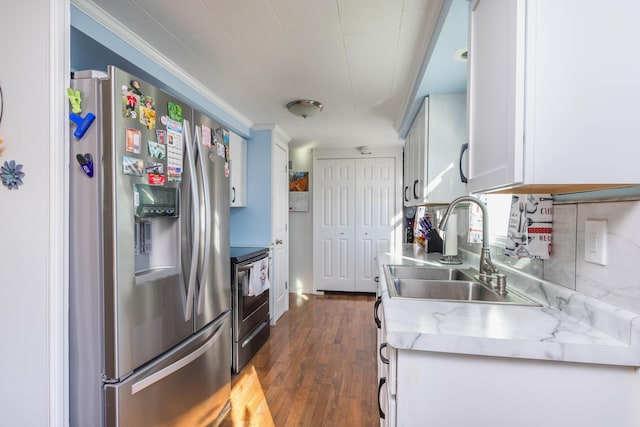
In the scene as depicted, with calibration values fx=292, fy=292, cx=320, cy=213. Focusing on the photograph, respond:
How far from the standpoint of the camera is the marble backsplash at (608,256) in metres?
0.73

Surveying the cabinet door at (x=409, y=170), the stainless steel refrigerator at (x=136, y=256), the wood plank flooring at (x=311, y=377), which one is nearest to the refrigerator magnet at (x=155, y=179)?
the stainless steel refrigerator at (x=136, y=256)

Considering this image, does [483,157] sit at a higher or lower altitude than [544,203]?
higher

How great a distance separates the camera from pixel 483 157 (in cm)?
92

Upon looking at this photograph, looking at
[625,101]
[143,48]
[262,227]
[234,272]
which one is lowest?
[234,272]

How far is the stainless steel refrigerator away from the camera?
40.7 inches

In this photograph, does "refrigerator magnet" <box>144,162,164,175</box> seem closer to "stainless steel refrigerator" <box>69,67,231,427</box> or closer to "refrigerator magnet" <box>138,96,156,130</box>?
"stainless steel refrigerator" <box>69,67,231,427</box>

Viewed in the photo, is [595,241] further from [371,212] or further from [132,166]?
[371,212]

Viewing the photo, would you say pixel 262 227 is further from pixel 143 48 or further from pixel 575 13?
pixel 575 13

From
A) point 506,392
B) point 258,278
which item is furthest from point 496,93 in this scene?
point 258,278

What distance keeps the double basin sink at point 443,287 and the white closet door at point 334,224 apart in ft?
8.60

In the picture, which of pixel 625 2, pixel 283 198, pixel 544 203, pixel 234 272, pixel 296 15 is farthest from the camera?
pixel 283 198

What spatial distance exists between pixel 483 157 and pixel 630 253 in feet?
1.40

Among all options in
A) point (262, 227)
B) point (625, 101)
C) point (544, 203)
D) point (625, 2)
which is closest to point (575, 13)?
point (625, 2)

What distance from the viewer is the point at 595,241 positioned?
2.75 feet
